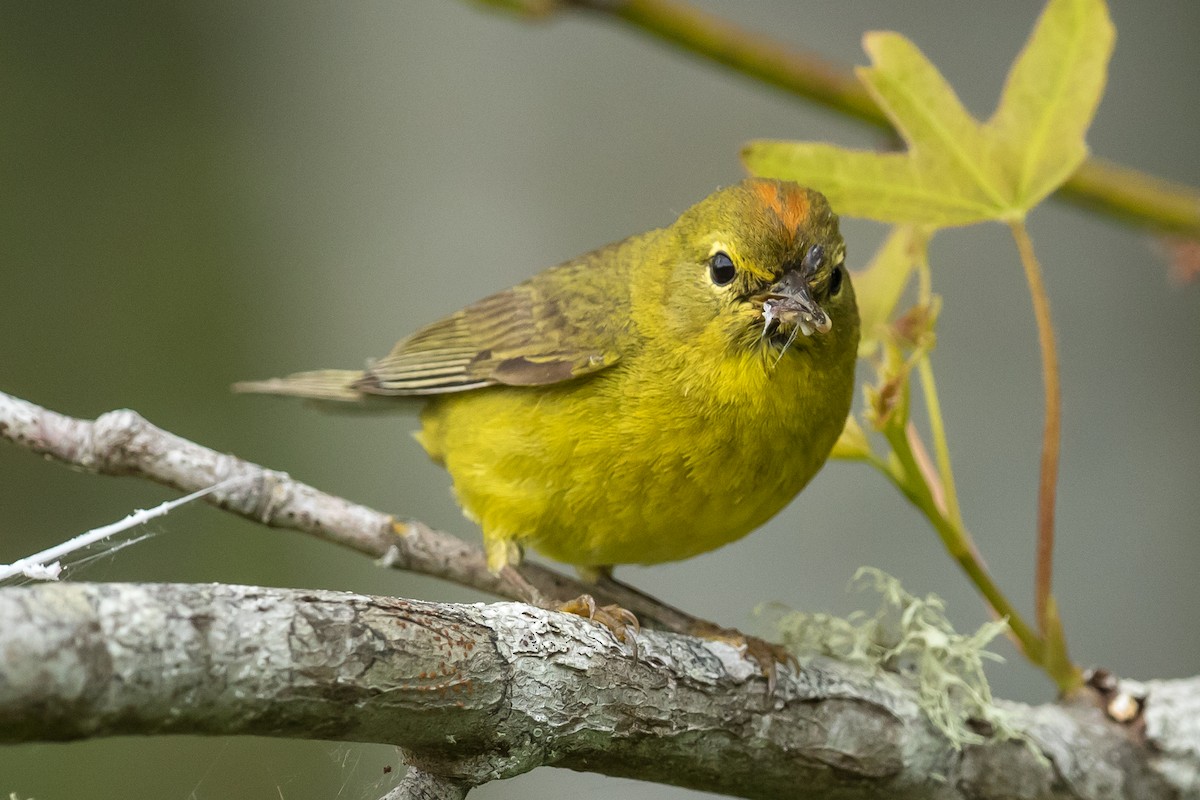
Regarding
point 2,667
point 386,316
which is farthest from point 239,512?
point 386,316

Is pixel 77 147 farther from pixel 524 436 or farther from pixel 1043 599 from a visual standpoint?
pixel 1043 599

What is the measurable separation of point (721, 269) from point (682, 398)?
1.21 ft

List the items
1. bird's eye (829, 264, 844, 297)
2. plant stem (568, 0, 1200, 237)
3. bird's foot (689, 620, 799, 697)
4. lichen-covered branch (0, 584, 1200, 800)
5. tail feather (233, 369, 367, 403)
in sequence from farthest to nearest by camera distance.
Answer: tail feather (233, 369, 367, 403)
plant stem (568, 0, 1200, 237)
bird's eye (829, 264, 844, 297)
bird's foot (689, 620, 799, 697)
lichen-covered branch (0, 584, 1200, 800)

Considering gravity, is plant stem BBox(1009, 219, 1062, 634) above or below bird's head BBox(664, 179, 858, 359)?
below

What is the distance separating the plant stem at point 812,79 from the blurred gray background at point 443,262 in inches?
30.8

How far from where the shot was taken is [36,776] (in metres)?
3.99

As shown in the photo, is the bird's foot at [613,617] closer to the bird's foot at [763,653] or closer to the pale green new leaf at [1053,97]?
the bird's foot at [763,653]

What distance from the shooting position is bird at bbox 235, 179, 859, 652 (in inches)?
120

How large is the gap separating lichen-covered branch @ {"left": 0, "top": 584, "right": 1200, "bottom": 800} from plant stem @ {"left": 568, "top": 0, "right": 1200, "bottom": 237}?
1418 millimetres

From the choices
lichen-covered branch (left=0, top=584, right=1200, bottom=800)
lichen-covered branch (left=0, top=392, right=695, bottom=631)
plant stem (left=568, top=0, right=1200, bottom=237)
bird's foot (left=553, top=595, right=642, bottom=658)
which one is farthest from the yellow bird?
plant stem (left=568, top=0, right=1200, bottom=237)

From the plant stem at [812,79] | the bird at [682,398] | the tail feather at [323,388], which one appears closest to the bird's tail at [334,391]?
the tail feather at [323,388]

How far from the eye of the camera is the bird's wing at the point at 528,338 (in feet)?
11.1

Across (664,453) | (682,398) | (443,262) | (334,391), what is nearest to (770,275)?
(682,398)

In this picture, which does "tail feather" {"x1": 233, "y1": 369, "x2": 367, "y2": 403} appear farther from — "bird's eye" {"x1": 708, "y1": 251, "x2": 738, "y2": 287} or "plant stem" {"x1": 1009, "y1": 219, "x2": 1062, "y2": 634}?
"plant stem" {"x1": 1009, "y1": 219, "x2": 1062, "y2": 634}
